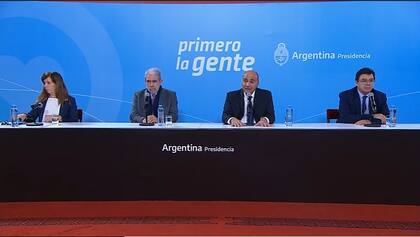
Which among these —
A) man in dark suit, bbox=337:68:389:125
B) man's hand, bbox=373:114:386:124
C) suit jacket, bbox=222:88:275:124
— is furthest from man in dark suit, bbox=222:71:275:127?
man's hand, bbox=373:114:386:124

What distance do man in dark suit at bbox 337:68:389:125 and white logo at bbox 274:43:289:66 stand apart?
67.1 inches

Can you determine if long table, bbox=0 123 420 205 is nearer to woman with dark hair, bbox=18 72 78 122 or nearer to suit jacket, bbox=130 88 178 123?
woman with dark hair, bbox=18 72 78 122

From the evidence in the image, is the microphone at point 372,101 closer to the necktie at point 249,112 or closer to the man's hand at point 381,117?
the man's hand at point 381,117

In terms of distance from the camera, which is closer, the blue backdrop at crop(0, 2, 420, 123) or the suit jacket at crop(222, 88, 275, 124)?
the suit jacket at crop(222, 88, 275, 124)

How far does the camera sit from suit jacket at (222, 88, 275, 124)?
4.27 metres

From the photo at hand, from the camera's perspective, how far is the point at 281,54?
596 cm

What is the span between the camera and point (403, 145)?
342cm

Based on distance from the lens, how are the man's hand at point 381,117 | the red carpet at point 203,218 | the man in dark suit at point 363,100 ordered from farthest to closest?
the man in dark suit at point 363,100 < the man's hand at point 381,117 < the red carpet at point 203,218

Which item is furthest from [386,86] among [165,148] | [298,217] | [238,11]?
[165,148]

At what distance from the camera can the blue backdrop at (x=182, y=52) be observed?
19.4ft

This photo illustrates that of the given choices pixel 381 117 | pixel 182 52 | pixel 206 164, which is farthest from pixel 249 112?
pixel 182 52

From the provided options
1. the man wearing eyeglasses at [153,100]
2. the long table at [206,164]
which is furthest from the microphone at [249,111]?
the man wearing eyeglasses at [153,100]

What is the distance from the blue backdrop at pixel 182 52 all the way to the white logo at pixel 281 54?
1cm

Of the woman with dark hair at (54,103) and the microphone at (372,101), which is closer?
the microphone at (372,101)
